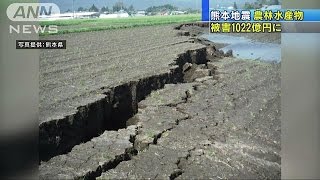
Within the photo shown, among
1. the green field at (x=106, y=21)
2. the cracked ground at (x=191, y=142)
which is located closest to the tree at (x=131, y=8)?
the green field at (x=106, y=21)

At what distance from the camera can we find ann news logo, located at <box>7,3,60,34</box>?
2.52 m

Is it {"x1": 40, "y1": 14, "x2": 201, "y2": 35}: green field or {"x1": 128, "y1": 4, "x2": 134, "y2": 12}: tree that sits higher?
{"x1": 128, "y1": 4, "x2": 134, "y2": 12}: tree

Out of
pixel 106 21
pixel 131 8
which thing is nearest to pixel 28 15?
pixel 131 8

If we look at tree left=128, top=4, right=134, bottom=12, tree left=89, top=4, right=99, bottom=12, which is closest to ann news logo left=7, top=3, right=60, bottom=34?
tree left=89, top=4, right=99, bottom=12

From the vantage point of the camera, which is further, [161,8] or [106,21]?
[106,21]

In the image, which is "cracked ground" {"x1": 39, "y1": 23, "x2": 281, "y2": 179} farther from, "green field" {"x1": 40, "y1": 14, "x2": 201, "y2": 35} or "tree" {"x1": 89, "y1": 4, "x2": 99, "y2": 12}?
"tree" {"x1": 89, "y1": 4, "x2": 99, "y2": 12}

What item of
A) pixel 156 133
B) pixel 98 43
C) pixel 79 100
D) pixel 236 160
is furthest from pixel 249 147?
pixel 98 43

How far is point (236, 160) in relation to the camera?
234 cm

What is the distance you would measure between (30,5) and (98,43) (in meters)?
2.81

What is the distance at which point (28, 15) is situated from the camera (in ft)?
8.33

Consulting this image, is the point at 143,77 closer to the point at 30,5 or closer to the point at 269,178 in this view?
the point at 30,5

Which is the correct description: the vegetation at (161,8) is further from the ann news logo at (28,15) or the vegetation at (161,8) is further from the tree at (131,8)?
the ann news logo at (28,15)

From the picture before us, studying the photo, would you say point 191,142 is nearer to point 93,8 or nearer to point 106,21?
point 93,8

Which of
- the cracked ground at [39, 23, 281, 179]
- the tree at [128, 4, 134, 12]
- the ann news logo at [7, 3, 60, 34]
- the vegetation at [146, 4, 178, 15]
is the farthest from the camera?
the vegetation at [146, 4, 178, 15]
